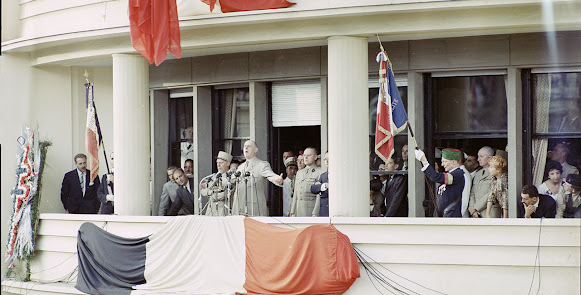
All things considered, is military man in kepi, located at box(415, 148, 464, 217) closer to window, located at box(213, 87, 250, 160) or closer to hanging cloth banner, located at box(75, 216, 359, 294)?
hanging cloth banner, located at box(75, 216, 359, 294)

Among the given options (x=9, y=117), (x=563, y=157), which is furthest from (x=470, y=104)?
(x=9, y=117)

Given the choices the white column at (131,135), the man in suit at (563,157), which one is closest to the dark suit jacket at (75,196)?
the white column at (131,135)

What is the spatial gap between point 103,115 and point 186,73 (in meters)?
2.20

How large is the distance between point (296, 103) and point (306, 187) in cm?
223

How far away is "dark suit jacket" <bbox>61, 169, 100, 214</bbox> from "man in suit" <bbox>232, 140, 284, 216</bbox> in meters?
3.10

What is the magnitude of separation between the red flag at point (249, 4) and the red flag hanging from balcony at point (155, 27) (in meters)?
0.78

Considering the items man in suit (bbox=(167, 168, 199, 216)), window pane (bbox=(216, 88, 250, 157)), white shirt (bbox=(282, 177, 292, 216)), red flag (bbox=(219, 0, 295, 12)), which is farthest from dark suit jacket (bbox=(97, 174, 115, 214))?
red flag (bbox=(219, 0, 295, 12))

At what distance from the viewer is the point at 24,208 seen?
15953 mm

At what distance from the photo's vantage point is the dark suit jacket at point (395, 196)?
14.3 meters

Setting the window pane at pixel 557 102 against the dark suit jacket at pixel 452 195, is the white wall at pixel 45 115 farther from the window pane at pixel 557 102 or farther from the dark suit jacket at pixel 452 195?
the window pane at pixel 557 102

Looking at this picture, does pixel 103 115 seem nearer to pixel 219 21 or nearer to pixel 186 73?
pixel 186 73

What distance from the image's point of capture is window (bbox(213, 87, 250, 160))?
1716 centimetres

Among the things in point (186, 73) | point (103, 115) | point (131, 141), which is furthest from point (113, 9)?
point (103, 115)

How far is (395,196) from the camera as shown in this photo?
14.4 meters
